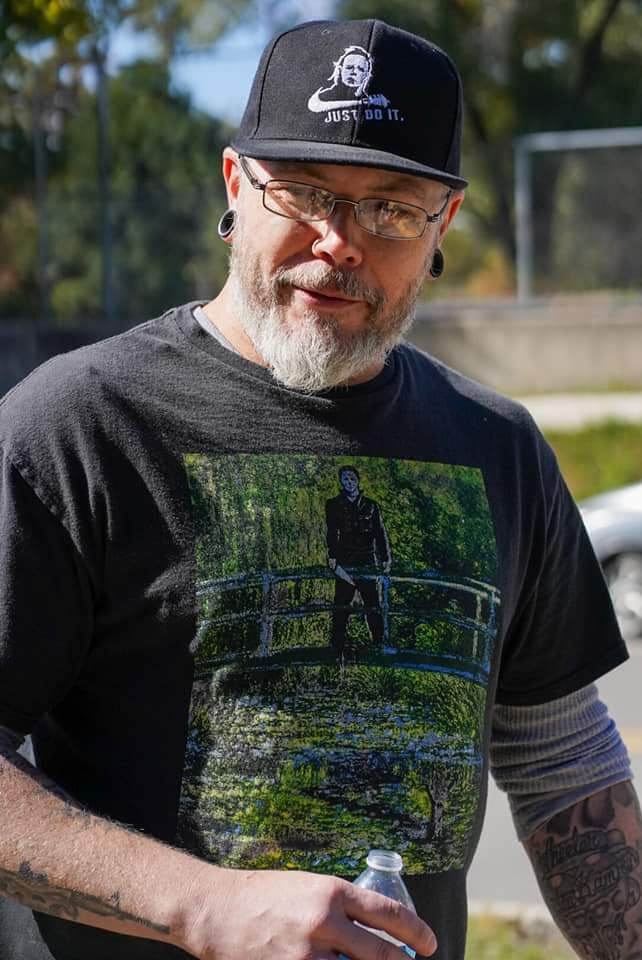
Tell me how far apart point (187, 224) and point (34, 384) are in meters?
18.0

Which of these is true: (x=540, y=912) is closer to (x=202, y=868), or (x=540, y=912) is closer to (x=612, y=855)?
(x=612, y=855)

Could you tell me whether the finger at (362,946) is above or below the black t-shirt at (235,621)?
below

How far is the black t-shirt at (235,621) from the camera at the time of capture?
2.04 metres

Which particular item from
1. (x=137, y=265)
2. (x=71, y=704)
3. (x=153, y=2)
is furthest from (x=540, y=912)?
(x=153, y=2)

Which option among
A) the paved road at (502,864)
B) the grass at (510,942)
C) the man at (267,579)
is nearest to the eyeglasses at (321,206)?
the man at (267,579)

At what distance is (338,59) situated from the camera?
2240 millimetres

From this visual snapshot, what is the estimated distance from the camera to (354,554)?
7.16 feet

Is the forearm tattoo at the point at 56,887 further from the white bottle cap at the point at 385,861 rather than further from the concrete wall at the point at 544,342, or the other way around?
the concrete wall at the point at 544,342

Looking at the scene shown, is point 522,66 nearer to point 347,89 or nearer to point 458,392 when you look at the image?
point 458,392

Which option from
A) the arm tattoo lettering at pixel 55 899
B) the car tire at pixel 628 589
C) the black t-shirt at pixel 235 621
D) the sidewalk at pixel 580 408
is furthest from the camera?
the sidewalk at pixel 580 408

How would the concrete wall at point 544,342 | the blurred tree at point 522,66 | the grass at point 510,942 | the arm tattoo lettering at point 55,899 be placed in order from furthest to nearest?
the blurred tree at point 522,66, the concrete wall at point 544,342, the grass at point 510,942, the arm tattoo lettering at point 55,899

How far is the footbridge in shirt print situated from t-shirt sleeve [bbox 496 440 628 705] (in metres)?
0.19

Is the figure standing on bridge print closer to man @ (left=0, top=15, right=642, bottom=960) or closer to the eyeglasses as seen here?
man @ (left=0, top=15, right=642, bottom=960)

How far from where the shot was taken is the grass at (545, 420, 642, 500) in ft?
48.4
